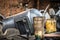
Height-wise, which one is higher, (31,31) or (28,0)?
(28,0)

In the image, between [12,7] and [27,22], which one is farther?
[12,7]

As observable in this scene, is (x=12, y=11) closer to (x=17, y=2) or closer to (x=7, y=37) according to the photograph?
(x=17, y=2)

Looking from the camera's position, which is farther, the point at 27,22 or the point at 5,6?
the point at 5,6

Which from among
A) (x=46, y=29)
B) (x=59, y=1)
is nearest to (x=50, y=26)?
(x=46, y=29)

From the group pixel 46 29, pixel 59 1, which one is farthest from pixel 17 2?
pixel 46 29

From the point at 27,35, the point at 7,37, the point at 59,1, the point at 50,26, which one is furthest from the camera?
the point at 59,1

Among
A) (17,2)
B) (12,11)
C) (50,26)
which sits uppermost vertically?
(17,2)

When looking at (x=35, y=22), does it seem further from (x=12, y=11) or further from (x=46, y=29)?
(x=12, y=11)

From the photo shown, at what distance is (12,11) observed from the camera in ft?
13.4

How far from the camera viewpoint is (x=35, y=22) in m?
1.83

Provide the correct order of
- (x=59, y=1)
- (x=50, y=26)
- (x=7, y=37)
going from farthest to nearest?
(x=59, y=1), (x=50, y=26), (x=7, y=37)

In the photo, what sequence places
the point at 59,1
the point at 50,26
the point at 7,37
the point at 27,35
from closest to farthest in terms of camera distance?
1. the point at 7,37
2. the point at 27,35
3. the point at 50,26
4. the point at 59,1

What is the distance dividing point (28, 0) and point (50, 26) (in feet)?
7.14

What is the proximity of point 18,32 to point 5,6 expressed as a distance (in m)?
2.30
